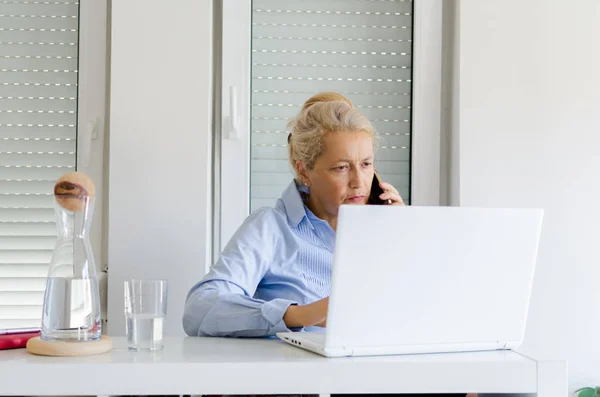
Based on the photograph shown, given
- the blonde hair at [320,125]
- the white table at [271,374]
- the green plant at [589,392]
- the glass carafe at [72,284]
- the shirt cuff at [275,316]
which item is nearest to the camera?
the white table at [271,374]

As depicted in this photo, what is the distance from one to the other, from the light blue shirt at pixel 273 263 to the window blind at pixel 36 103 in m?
0.84

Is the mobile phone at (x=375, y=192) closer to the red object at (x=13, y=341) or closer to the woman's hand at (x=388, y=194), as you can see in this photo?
the woman's hand at (x=388, y=194)

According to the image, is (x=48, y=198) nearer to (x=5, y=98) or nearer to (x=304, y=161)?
(x=5, y=98)

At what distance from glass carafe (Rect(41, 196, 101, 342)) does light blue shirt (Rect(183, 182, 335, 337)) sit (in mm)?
394

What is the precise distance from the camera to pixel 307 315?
1539 mm

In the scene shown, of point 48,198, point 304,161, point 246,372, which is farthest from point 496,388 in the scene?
point 48,198

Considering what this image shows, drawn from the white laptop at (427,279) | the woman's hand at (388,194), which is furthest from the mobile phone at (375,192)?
the white laptop at (427,279)

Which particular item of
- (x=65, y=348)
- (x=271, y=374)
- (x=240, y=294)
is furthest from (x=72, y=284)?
(x=240, y=294)

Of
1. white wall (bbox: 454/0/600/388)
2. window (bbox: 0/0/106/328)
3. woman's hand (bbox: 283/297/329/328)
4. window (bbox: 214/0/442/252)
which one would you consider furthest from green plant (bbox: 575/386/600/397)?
window (bbox: 0/0/106/328)

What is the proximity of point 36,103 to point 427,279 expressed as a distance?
5.61ft

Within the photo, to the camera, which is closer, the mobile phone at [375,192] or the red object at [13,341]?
the red object at [13,341]

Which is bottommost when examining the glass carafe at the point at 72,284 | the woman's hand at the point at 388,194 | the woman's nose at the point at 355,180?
the glass carafe at the point at 72,284

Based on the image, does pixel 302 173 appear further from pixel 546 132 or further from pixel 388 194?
pixel 546 132

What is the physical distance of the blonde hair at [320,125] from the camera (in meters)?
2.07
